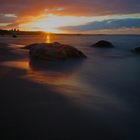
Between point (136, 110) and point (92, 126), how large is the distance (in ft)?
4.80

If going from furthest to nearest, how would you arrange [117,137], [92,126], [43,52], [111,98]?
[43,52]
[111,98]
[92,126]
[117,137]

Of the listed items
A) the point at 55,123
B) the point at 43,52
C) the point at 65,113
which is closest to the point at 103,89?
the point at 65,113

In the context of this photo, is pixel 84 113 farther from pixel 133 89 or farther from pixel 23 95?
pixel 133 89

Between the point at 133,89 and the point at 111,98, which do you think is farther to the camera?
the point at 133,89

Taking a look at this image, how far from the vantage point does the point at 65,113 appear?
200 inches

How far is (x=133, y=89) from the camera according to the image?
7492 mm

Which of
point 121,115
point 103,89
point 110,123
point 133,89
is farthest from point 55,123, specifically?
point 133,89

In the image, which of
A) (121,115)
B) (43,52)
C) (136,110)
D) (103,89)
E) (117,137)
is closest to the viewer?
(117,137)

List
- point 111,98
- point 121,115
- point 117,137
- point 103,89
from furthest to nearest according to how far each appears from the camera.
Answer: point 103,89, point 111,98, point 121,115, point 117,137

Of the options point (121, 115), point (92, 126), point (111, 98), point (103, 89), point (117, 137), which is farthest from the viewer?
point (103, 89)

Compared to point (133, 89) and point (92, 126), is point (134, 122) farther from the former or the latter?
point (133, 89)

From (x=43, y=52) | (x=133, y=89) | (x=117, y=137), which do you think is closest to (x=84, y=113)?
(x=117, y=137)

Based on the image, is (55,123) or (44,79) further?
(44,79)

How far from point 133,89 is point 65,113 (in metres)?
3.33
